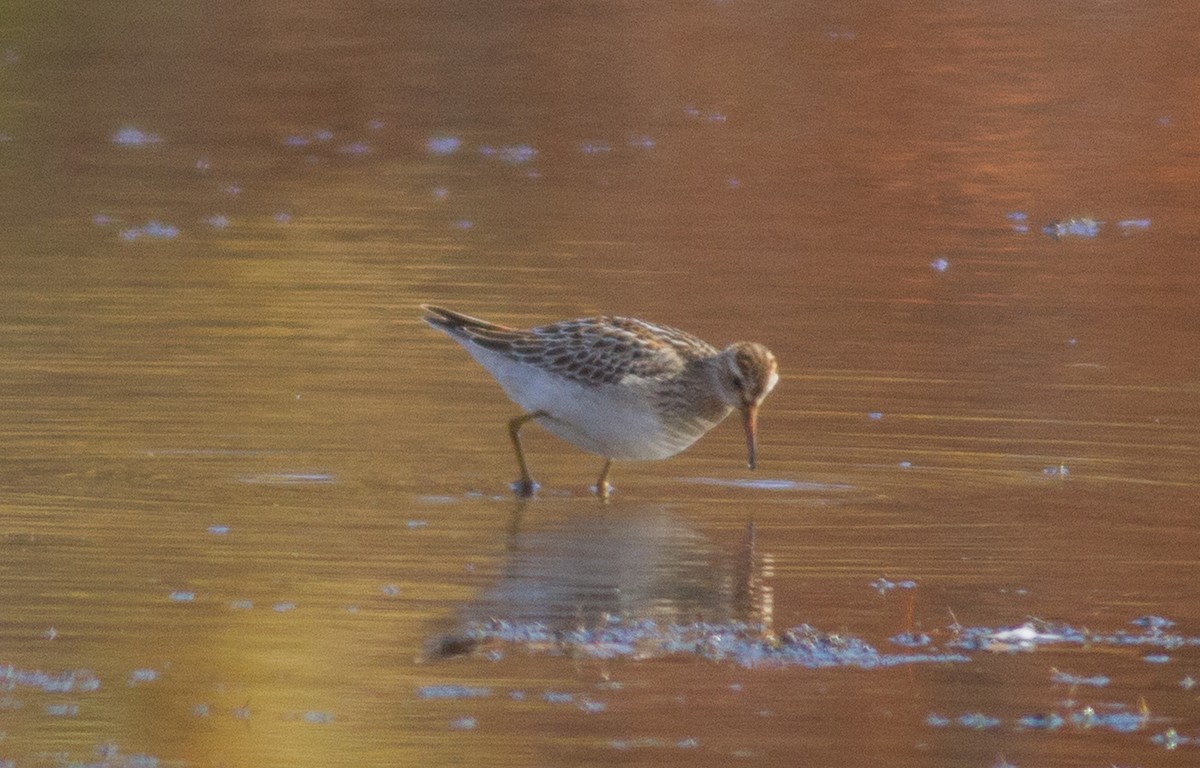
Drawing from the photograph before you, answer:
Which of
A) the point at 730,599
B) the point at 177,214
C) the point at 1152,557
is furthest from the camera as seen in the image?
the point at 177,214

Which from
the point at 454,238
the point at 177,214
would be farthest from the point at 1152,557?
the point at 177,214

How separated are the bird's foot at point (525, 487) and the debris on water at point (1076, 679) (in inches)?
108

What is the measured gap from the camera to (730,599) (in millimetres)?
7363

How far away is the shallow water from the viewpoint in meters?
6.30

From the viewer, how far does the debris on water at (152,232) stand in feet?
44.7

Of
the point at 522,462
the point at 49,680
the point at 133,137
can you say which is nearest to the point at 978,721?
the point at 49,680

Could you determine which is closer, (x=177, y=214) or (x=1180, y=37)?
(x=177, y=214)

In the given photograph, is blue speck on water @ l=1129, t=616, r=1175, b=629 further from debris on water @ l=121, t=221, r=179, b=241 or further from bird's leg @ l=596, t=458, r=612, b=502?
debris on water @ l=121, t=221, r=179, b=241

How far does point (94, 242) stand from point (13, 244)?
1.41ft

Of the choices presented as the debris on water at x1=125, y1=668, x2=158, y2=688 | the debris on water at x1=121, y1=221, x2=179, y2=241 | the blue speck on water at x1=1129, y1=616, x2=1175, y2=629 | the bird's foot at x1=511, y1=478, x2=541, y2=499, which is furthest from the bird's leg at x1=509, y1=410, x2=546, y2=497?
the debris on water at x1=121, y1=221, x2=179, y2=241

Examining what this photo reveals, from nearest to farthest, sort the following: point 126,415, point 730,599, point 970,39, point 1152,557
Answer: point 730,599 < point 1152,557 < point 126,415 < point 970,39

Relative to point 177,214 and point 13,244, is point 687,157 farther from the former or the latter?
point 13,244

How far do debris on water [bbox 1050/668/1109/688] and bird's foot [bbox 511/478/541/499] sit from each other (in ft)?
8.96

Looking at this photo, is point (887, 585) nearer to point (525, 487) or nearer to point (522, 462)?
point (525, 487)
